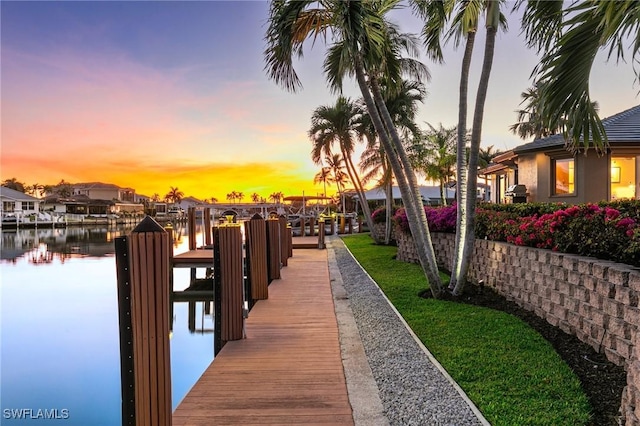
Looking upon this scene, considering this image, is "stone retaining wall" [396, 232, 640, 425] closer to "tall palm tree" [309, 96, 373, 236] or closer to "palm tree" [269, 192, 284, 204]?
"tall palm tree" [309, 96, 373, 236]

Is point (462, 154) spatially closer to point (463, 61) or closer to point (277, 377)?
point (463, 61)

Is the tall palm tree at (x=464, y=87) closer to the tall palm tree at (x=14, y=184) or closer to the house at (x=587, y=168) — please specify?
the house at (x=587, y=168)

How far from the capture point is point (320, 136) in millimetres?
20250

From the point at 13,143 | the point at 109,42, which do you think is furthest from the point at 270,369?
the point at 13,143

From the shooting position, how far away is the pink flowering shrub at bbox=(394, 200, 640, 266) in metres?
4.35

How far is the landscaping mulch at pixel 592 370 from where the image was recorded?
3.33 meters

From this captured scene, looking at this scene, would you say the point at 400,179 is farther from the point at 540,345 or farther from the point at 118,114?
the point at 118,114

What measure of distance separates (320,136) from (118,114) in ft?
31.8

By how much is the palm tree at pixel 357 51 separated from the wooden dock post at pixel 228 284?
3174 mm

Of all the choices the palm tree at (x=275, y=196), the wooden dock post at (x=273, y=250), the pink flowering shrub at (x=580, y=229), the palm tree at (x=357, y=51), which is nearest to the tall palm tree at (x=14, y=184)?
the palm tree at (x=275, y=196)

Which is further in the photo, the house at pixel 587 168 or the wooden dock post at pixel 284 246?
the house at pixel 587 168

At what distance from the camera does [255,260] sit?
24.6 feet

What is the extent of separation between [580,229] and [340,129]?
603 inches

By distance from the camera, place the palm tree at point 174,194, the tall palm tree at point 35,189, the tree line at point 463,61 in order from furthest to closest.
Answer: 1. the palm tree at point 174,194
2. the tall palm tree at point 35,189
3. the tree line at point 463,61
